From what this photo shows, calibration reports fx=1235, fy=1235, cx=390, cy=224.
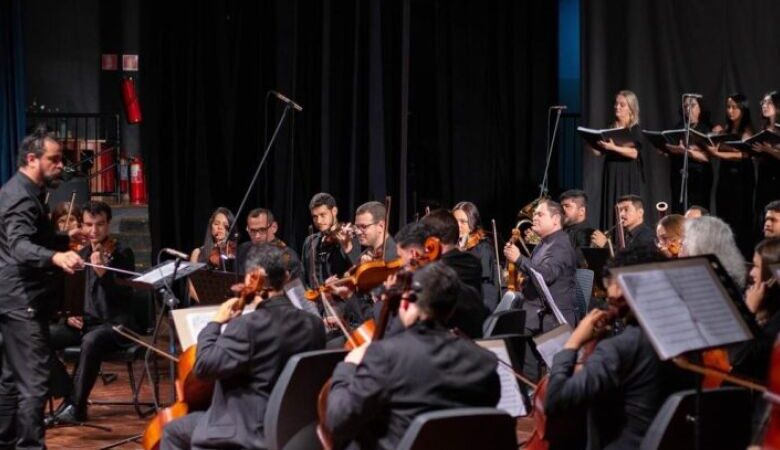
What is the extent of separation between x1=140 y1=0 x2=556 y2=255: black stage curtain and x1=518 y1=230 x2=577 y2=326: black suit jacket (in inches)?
125

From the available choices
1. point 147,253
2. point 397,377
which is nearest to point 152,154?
point 147,253

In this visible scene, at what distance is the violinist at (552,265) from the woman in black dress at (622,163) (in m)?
2.16

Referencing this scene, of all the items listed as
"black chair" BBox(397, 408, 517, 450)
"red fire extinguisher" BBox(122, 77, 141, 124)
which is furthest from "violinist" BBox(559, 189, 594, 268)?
"red fire extinguisher" BBox(122, 77, 141, 124)

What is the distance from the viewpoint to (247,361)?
4.36 metres

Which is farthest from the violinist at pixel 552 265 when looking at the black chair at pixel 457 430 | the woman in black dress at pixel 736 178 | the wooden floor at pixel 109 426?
the black chair at pixel 457 430

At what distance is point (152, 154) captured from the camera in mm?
11117

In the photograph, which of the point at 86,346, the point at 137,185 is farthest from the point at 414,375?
Result: the point at 137,185

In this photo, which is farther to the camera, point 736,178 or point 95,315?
point 736,178

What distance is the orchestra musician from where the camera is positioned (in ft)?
18.3

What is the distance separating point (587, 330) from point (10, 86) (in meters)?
8.71

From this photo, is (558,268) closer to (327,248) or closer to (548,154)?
(327,248)

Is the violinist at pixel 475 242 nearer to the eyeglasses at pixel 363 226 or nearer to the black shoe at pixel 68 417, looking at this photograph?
the eyeglasses at pixel 363 226

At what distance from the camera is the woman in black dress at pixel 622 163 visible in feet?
30.7

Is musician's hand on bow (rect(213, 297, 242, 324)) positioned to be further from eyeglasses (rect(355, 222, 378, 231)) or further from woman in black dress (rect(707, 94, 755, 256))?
woman in black dress (rect(707, 94, 755, 256))
